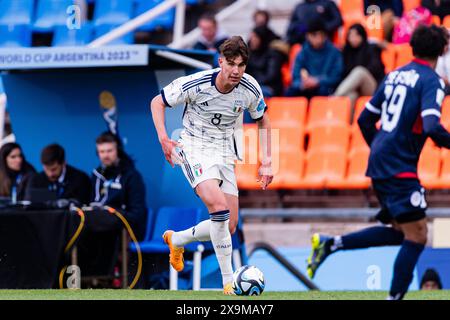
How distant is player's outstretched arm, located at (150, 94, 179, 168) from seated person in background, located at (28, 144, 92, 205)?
326 cm

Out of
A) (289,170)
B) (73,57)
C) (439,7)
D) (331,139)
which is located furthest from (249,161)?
(439,7)

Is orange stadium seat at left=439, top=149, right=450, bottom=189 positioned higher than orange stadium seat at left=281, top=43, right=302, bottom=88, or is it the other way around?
orange stadium seat at left=281, top=43, right=302, bottom=88

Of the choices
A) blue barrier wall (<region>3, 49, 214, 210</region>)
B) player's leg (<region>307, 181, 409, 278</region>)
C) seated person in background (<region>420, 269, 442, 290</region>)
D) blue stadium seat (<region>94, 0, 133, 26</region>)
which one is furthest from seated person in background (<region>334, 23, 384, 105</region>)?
player's leg (<region>307, 181, 409, 278</region>)

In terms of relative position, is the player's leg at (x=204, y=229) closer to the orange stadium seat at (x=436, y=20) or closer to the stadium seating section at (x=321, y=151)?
the stadium seating section at (x=321, y=151)

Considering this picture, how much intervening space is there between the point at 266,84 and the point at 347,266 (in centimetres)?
378

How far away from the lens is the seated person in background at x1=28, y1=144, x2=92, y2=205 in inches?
471

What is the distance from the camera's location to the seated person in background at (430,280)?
38.5 feet

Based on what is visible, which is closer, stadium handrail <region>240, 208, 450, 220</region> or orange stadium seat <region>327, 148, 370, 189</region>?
stadium handrail <region>240, 208, 450, 220</region>

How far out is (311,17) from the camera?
14.9 metres

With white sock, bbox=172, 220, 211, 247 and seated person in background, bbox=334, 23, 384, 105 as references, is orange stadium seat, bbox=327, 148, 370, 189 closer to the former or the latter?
seated person in background, bbox=334, 23, 384, 105

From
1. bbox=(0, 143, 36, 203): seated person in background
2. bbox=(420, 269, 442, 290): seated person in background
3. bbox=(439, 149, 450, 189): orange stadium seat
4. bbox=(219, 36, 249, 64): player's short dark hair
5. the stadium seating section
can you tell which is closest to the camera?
bbox=(219, 36, 249, 64): player's short dark hair

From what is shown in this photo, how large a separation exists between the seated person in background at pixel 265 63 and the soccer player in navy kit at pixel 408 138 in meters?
6.57

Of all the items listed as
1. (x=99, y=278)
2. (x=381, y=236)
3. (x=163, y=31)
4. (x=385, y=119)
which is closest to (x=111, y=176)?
(x=99, y=278)

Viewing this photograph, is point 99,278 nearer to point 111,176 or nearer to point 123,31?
point 111,176
